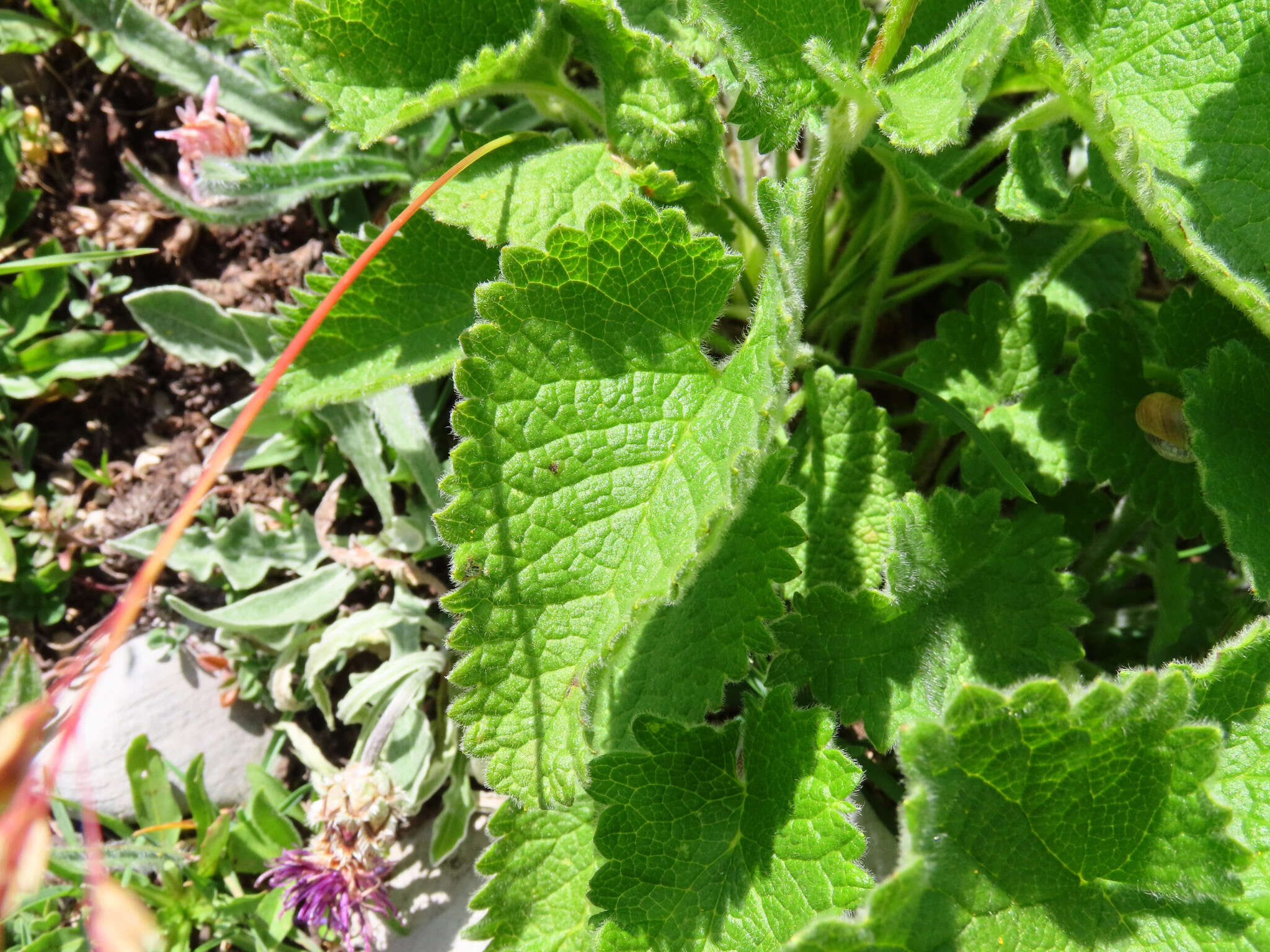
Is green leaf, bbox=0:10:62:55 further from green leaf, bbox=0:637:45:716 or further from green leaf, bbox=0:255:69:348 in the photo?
green leaf, bbox=0:637:45:716

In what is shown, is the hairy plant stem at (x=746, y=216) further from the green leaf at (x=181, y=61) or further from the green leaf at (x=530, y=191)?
the green leaf at (x=181, y=61)

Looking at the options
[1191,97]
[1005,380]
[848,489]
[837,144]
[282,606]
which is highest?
[1191,97]

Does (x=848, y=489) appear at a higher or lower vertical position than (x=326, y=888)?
higher

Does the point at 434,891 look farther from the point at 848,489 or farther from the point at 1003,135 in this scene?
the point at 1003,135

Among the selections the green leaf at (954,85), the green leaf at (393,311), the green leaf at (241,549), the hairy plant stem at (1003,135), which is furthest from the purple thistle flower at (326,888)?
the hairy plant stem at (1003,135)

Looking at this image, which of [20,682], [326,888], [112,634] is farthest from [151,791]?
[112,634]
